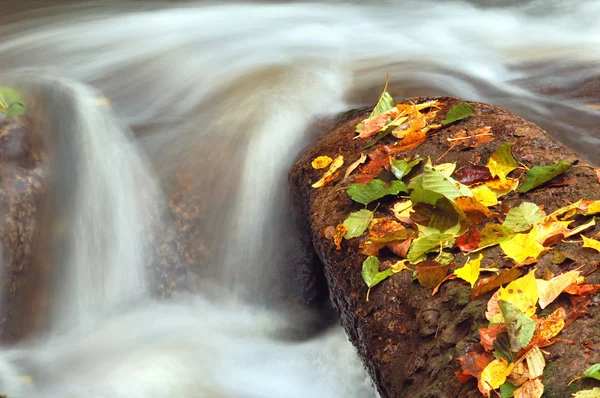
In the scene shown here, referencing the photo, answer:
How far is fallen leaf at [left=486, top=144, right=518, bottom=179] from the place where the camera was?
2.96 metres

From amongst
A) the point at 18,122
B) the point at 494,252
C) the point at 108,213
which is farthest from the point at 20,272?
the point at 494,252

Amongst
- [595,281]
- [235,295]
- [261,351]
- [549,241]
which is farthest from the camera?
[235,295]

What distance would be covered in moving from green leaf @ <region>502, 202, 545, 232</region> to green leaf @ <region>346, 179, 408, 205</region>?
0.54 m

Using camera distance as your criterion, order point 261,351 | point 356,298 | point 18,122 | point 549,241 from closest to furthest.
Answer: point 549,241, point 356,298, point 261,351, point 18,122

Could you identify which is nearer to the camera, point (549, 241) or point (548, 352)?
point (548, 352)

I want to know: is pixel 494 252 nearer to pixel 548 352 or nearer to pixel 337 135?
pixel 548 352

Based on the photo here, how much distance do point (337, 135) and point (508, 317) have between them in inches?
80.5

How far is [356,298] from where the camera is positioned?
289cm

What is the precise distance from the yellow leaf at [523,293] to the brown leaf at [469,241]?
302 millimetres

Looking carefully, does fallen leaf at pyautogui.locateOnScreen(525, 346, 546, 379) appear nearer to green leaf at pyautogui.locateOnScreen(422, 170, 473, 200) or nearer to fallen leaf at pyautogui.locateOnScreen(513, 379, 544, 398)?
fallen leaf at pyautogui.locateOnScreen(513, 379, 544, 398)

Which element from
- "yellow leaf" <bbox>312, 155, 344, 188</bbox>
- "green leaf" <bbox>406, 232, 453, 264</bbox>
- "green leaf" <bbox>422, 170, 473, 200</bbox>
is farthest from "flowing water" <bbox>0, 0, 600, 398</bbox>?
"green leaf" <bbox>422, 170, 473, 200</bbox>

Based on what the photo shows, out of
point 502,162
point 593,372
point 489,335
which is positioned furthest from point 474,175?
point 593,372

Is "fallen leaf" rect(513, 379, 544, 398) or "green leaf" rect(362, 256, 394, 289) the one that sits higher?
"fallen leaf" rect(513, 379, 544, 398)

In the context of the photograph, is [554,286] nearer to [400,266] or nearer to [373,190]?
[400,266]
